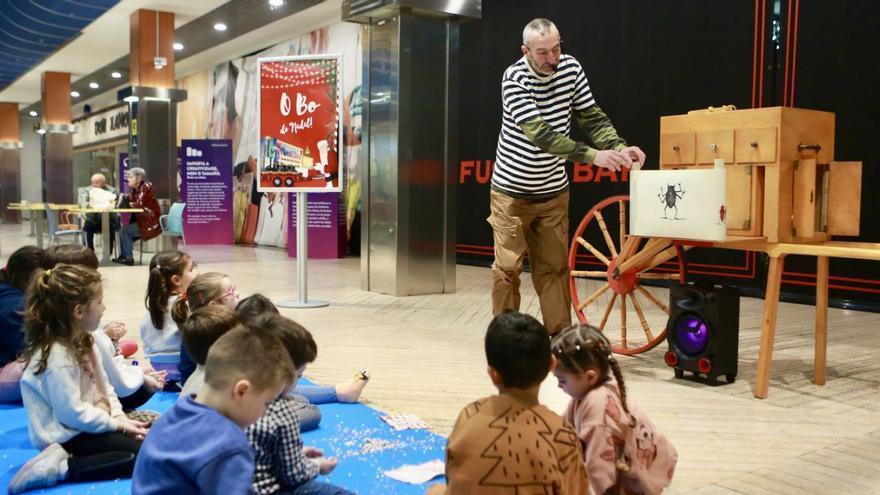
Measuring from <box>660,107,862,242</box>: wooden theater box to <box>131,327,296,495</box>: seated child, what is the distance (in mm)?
2818

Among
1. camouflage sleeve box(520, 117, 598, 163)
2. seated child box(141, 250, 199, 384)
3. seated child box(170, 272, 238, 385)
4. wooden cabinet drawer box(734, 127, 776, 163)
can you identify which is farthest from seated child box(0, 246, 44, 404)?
wooden cabinet drawer box(734, 127, 776, 163)

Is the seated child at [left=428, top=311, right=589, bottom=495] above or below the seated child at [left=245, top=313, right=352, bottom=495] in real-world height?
above

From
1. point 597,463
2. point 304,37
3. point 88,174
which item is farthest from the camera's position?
point 88,174

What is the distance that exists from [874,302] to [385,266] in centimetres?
421

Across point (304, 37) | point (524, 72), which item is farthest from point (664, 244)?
point (304, 37)

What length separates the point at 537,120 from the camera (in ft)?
13.9

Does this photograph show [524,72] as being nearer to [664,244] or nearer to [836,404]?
[664,244]

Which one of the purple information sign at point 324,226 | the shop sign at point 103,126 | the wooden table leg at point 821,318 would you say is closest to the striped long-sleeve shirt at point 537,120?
the wooden table leg at point 821,318

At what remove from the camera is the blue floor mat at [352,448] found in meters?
2.59

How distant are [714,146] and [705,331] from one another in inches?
35.7

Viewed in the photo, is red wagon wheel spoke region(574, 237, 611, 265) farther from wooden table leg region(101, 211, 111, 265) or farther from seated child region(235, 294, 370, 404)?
wooden table leg region(101, 211, 111, 265)

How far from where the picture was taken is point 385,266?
7.59 m

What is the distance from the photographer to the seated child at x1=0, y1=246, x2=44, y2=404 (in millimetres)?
A: 3289

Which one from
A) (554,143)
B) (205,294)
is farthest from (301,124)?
(205,294)
